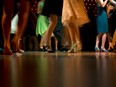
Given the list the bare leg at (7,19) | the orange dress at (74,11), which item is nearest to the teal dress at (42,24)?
the orange dress at (74,11)

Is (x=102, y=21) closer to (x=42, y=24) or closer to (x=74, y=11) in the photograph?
(x=42, y=24)

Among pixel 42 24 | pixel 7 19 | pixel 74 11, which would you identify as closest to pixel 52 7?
pixel 74 11

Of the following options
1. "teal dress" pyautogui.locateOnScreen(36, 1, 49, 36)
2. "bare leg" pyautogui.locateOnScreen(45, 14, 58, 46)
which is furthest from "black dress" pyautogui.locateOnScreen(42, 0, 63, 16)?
"teal dress" pyautogui.locateOnScreen(36, 1, 49, 36)

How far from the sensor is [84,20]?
5293 mm

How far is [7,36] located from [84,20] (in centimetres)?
168

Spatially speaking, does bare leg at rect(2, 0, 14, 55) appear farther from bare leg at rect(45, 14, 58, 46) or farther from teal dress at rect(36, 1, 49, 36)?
teal dress at rect(36, 1, 49, 36)

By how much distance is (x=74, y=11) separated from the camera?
17.3 ft

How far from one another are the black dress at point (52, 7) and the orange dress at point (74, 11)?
163 mm

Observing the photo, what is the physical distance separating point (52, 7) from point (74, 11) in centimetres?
41

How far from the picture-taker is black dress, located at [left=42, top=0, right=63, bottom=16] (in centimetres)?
496

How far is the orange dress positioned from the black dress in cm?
16

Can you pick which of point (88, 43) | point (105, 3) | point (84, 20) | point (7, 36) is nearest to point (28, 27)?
point (88, 43)

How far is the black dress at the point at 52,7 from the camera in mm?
4957

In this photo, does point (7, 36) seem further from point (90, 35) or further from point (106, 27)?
point (90, 35)
